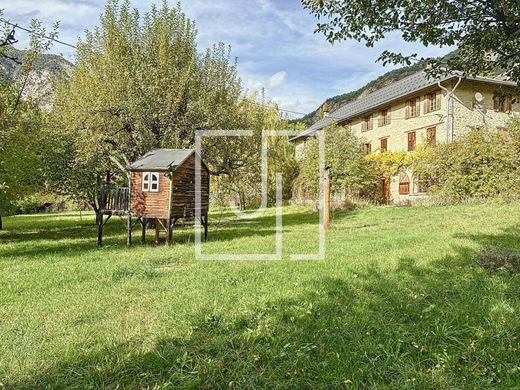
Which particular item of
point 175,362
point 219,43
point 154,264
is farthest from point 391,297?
point 219,43

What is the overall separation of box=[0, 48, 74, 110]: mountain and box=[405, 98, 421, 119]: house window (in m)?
24.9

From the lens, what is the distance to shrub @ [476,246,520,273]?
23.9 ft

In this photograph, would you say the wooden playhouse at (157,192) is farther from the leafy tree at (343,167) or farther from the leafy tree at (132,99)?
the leafy tree at (343,167)

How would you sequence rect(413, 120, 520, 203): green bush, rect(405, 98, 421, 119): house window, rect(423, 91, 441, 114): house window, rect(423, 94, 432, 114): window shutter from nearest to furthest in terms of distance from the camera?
rect(413, 120, 520, 203): green bush < rect(423, 91, 441, 114): house window < rect(423, 94, 432, 114): window shutter < rect(405, 98, 421, 119): house window

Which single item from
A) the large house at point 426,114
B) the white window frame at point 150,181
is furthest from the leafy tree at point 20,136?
the large house at point 426,114

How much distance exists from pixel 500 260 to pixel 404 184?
74.1 feet

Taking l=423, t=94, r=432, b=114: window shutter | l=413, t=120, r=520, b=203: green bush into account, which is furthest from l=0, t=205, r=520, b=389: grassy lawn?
l=423, t=94, r=432, b=114: window shutter

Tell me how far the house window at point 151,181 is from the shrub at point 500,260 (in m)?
10.2

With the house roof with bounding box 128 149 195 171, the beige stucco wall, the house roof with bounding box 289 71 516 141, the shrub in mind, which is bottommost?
the shrub

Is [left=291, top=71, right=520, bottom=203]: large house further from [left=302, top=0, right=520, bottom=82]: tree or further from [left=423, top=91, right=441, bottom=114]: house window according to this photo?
[left=302, top=0, right=520, bottom=82]: tree

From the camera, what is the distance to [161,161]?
13.7m

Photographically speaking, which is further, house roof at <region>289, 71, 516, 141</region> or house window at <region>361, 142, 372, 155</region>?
house window at <region>361, 142, 372, 155</region>

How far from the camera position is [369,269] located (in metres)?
7.96

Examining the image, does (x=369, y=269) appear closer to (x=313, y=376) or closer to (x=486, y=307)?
(x=486, y=307)
